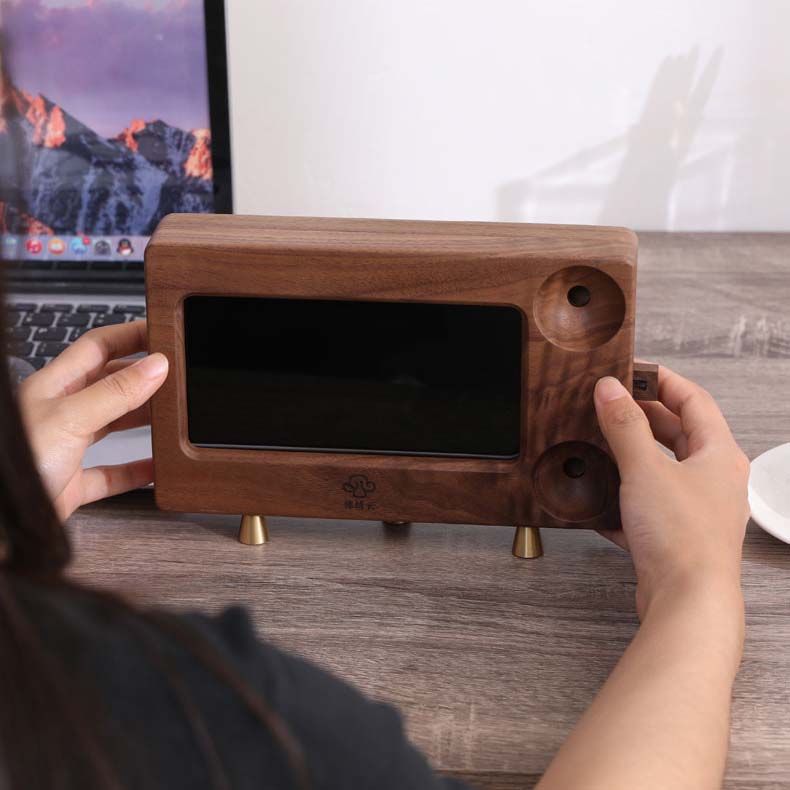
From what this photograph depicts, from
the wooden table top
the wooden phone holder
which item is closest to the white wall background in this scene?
the wooden table top

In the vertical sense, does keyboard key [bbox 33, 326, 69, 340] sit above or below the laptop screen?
below

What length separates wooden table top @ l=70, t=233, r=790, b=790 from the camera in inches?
19.7

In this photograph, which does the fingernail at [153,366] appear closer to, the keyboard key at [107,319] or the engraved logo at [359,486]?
the engraved logo at [359,486]

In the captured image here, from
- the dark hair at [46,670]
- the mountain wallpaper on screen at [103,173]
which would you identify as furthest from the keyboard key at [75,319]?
the dark hair at [46,670]

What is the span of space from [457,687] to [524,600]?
0.09 metres

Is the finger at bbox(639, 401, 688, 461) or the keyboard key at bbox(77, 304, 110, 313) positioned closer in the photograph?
the finger at bbox(639, 401, 688, 461)

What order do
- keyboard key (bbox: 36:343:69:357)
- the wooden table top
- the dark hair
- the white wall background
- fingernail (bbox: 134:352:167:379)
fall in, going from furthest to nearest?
the white wall background
keyboard key (bbox: 36:343:69:357)
fingernail (bbox: 134:352:167:379)
the wooden table top
the dark hair

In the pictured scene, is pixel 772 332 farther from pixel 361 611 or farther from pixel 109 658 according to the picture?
pixel 109 658

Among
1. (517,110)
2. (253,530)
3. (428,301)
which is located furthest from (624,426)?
(517,110)

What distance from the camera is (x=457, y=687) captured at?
1.73 ft

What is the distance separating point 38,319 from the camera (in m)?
0.93

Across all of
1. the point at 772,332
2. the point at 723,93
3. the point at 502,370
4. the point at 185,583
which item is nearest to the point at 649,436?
the point at 502,370

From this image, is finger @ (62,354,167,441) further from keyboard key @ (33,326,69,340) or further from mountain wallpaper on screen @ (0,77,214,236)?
mountain wallpaper on screen @ (0,77,214,236)

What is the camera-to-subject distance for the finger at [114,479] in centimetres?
67
